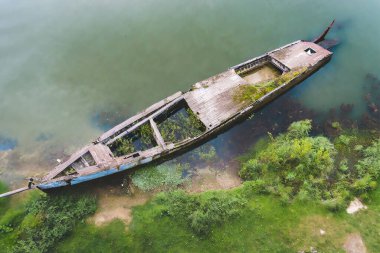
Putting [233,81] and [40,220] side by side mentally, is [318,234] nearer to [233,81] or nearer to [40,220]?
[233,81]

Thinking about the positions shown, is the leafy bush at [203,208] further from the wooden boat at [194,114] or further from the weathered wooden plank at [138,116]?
the weathered wooden plank at [138,116]

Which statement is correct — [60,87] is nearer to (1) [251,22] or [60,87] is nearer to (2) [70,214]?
(2) [70,214]

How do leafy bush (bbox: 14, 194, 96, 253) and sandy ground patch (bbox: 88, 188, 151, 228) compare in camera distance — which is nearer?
leafy bush (bbox: 14, 194, 96, 253)

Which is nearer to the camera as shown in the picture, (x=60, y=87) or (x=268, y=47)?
(x=60, y=87)

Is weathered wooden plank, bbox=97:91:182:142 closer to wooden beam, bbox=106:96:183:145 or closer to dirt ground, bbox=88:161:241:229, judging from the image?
wooden beam, bbox=106:96:183:145

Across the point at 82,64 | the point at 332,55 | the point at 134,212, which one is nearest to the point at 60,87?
the point at 82,64

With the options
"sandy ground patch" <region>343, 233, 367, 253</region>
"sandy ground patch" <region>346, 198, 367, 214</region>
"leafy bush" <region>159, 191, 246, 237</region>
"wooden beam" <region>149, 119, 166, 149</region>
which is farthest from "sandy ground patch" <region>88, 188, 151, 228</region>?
"sandy ground patch" <region>346, 198, 367, 214</region>

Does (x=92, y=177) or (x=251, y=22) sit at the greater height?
(x=251, y=22)
